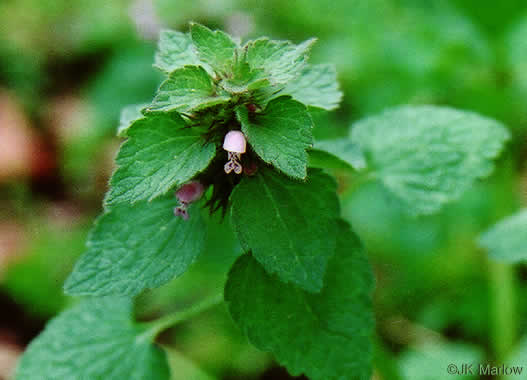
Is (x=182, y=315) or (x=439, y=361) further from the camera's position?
(x=439, y=361)

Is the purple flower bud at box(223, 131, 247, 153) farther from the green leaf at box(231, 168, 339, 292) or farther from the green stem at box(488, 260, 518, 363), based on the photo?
the green stem at box(488, 260, 518, 363)

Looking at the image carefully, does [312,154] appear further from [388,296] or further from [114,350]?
[388,296]

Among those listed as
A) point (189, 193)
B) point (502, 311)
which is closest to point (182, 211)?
point (189, 193)

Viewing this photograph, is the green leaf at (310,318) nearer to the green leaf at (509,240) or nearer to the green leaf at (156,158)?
the green leaf at (156,158)

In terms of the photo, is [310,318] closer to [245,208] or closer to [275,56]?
[245,208]

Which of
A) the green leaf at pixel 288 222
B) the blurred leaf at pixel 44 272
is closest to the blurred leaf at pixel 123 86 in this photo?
the blurred leaf at pixel 44 272

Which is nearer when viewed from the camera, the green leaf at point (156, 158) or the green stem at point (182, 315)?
the green leaf at point (156, 158)

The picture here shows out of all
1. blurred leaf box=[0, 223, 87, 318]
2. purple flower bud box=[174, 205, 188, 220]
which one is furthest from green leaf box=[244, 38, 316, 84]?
blurred leaf box=[0, 223, 87, 318]

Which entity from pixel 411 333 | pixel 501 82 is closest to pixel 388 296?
pixel 411 333
